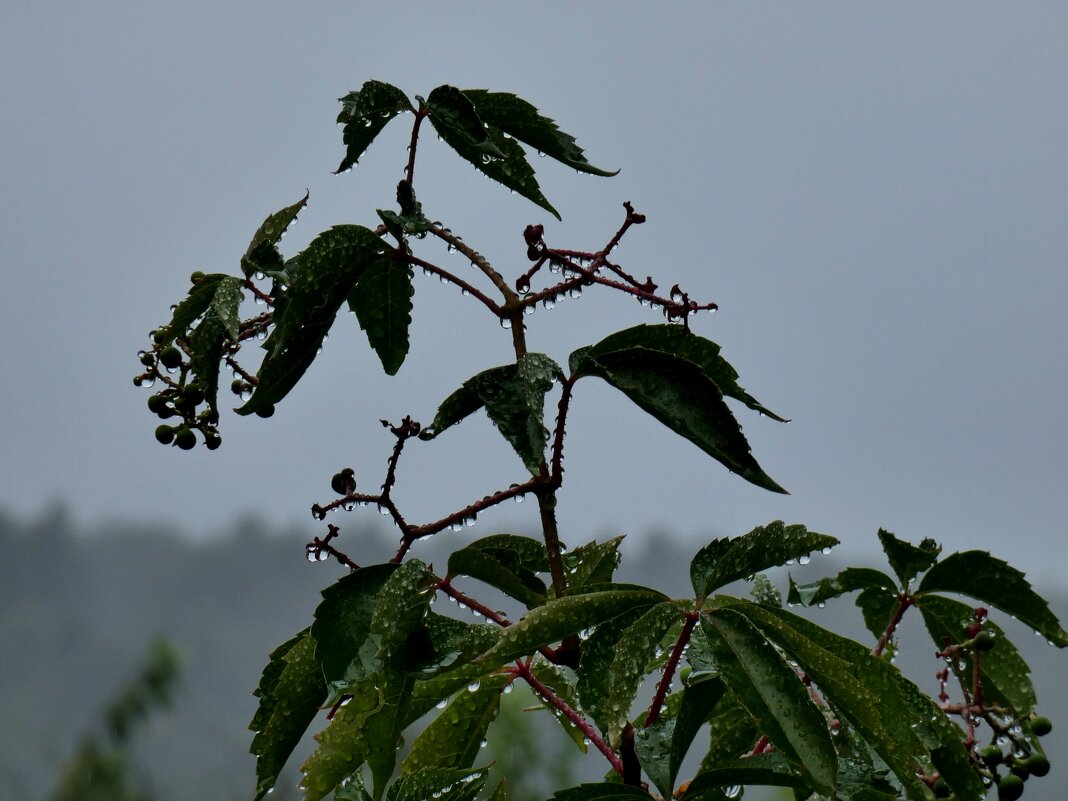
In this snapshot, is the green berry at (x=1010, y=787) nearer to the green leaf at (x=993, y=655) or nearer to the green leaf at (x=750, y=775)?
the green leaf at (x=993, y=655)

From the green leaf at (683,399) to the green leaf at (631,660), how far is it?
0.10 meters

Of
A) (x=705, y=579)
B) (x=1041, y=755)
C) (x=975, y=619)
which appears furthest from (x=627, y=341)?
(x=1041, y=755)

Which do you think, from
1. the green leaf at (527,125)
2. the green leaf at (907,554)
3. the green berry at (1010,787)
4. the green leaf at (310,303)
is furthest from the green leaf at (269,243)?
the green berry at (1010,787)

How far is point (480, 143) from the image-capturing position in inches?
29.2

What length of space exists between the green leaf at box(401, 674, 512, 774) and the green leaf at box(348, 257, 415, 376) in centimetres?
26

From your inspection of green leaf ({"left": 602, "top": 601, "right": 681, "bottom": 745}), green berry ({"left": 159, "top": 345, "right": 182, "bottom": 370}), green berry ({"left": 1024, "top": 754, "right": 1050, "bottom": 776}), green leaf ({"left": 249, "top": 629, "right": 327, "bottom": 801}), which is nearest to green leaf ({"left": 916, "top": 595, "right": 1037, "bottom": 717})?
green berry ({"left": 1024, "top": 754, "right": 1050, "bottom": 776})

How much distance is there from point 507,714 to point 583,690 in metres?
3.52

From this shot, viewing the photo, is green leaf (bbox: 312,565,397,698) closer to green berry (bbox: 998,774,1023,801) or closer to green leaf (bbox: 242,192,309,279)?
green leaf (bbox: 242,192,309,279)

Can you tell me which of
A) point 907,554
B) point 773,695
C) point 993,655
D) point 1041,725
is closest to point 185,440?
point 773,695

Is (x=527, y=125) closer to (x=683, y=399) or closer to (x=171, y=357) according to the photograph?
(x=683, y=399)

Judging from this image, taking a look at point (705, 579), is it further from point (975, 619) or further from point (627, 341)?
point (975, 619)

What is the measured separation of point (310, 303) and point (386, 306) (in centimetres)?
7

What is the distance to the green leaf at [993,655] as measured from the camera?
3.24 ft

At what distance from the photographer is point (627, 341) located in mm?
749
